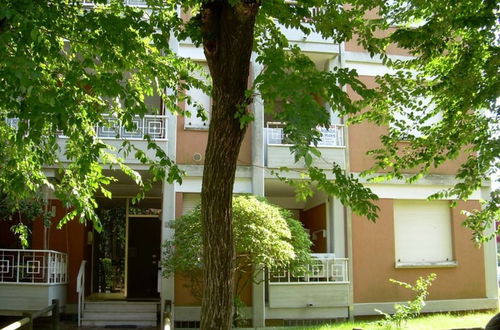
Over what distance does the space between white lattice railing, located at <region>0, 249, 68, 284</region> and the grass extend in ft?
20.6

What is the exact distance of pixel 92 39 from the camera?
724 centimetres

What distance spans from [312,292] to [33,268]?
6.66 metres

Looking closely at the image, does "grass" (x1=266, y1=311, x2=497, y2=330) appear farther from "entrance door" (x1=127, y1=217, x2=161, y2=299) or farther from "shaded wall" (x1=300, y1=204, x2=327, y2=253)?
"entrance door" (x1=127, y1=217, x2=161, y2=299)

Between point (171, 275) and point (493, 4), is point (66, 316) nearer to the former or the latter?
point (171, 275)

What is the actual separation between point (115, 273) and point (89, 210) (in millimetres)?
10899

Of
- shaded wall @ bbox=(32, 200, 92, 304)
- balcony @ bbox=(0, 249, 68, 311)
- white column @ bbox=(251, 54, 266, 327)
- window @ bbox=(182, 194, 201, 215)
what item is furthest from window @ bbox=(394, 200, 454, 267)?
balcony @ bbox=(0, 249, 68, 311)

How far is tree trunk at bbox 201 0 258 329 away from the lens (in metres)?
5.60

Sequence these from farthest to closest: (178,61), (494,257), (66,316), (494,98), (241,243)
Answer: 1. (494,257)
2. (66,316)
3. (241,243)
4. (178,61)
5. (494,98)

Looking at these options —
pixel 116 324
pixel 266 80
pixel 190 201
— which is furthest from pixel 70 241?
pixel 266 80

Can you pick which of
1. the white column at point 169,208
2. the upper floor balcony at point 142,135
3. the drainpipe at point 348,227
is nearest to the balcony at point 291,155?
the drainpipe at point 348,227

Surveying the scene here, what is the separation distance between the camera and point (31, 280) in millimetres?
14648

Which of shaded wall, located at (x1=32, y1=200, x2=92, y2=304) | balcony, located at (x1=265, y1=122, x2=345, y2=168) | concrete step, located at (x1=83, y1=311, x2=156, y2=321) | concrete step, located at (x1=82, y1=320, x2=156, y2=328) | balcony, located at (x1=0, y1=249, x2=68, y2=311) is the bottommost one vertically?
concrete step, located at (x1=82, y1=320, x2=156, y2=328)

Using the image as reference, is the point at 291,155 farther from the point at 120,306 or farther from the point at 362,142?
the point at 120,306

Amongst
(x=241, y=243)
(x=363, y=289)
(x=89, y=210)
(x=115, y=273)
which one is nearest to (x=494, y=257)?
(x=363, y=289)
